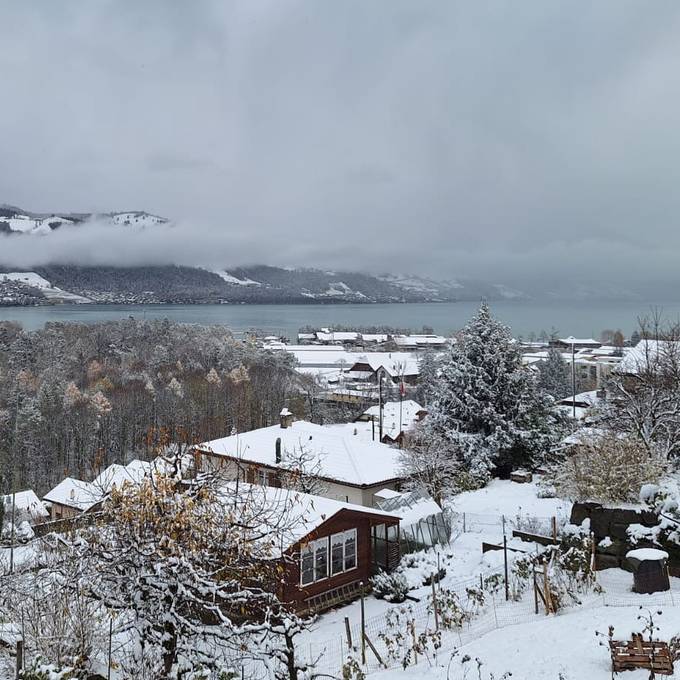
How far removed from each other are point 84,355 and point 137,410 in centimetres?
2905

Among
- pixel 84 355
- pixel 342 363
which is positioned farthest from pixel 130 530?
pixel 342 363

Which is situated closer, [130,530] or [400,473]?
[130,530]

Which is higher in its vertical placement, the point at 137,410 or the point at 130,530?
the point at 130,530

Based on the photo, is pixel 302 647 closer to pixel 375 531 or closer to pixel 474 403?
pixel 375 531

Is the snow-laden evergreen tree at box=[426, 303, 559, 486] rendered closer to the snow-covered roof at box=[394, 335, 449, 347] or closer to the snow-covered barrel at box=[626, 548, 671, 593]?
the snow-covered barrel at box=[626, 548, 671, 593]

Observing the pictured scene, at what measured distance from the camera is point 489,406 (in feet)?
89.5

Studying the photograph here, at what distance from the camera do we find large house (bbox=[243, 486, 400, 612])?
47.3 feet

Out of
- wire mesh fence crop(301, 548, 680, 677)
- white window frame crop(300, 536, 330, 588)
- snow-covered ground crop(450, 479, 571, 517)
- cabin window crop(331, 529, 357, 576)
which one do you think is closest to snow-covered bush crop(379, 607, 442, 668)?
wire mesh fence crop(301, 548, 680, 677)

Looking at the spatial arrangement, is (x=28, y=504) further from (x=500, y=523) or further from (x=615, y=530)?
(x=615, y=530)

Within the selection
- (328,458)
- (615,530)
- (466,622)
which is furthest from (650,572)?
(328,458)

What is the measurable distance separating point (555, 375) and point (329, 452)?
1878 inches

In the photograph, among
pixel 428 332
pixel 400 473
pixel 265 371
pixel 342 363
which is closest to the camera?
pixel 400 473

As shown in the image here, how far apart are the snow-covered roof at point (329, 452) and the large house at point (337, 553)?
5143mm

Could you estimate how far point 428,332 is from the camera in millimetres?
164875
